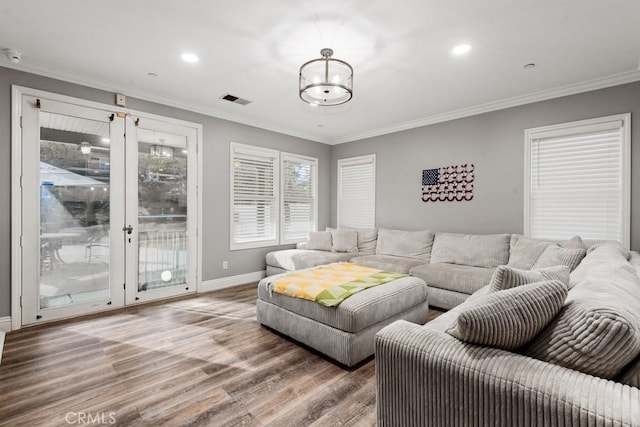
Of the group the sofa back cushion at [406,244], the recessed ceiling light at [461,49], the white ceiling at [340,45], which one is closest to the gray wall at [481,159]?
the white ceiling at [340,45]

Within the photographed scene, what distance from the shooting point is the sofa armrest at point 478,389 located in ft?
2.93

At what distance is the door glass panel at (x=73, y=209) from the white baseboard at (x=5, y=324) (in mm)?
264

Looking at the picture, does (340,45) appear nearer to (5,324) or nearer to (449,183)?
(449,183)

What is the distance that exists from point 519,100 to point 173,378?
4.88 metres

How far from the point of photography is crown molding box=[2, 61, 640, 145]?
3227mm

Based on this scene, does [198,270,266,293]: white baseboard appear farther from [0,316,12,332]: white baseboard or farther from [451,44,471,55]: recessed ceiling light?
[451,44,471,55]: recessed ceiling light

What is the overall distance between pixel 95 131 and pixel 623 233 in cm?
611

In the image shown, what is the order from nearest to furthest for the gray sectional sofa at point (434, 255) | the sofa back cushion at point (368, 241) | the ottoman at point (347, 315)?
the ottoman at point (347, 315) < the gray sectional sofa at point (434, 255) < the sofa back cushion at point (368, 241)

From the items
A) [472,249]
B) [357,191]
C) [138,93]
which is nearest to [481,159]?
[472,249]

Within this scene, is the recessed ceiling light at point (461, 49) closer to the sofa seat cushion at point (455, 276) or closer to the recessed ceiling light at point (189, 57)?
the sofa seat cushion at point (455, 276)

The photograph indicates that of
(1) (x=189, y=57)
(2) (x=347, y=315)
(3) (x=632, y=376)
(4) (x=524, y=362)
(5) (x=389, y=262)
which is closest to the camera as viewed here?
(3) (x=632, y=376)

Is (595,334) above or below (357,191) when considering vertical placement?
below

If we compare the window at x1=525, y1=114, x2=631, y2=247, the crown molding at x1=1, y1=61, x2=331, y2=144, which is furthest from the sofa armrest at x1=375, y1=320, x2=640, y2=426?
the crown molding at x1=1, y1=61, x2=331, y2=144

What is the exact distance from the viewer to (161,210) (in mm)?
4070
